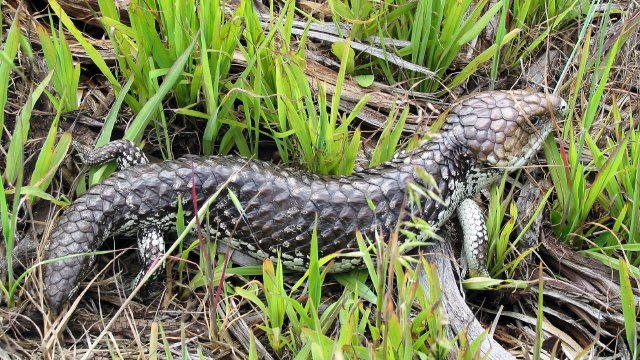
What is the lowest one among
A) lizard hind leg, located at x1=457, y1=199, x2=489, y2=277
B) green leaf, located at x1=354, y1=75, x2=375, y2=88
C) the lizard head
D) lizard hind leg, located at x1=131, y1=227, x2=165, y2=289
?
lizard hind leg, located at x1=131, y1=227, x2=165, y2=289

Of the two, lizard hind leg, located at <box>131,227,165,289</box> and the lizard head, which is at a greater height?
the lizard head

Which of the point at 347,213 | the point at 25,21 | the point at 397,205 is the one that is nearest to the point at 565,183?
the point at 397,205

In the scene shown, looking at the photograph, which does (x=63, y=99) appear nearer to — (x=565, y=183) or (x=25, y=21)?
(x=25, y=21)

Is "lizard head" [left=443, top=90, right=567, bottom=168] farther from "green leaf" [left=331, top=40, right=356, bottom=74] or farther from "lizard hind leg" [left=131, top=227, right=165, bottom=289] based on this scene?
"lizard hind leg" [left=131, top=227, right=165, bottom=289]

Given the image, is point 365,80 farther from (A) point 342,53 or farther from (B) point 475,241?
(B) point 475,241

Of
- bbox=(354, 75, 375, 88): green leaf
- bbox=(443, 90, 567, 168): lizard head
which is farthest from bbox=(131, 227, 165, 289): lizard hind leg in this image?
bbox=(443, 90, 567, 168): lizard head

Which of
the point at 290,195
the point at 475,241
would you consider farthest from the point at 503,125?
the point at 290,195

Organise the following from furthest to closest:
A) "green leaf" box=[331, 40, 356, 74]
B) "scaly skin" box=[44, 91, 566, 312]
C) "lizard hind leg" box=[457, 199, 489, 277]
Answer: "green leaf" box=[331, 40, 356, 74]
"lizard hind leg" box=[457, 199, 489, 277]
"scaly skin" box=[44, 91, 566, 312]
